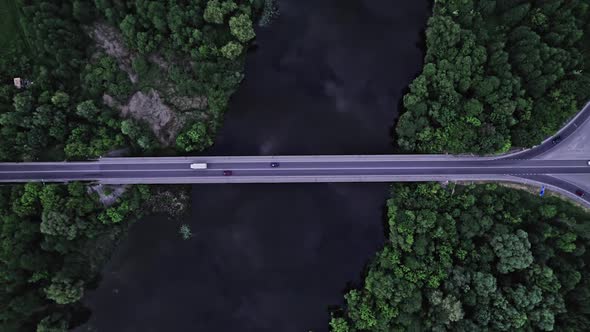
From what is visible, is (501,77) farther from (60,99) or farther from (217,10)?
(60,99)

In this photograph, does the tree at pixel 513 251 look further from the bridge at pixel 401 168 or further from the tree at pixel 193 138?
the tree at pixel 193 138

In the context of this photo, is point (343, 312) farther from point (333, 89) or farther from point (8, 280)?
point (8, 280)

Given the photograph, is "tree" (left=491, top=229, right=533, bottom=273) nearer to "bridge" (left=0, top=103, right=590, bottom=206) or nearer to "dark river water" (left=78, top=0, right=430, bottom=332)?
"bridge" (left=0, top=103, right=590, bottom=206)

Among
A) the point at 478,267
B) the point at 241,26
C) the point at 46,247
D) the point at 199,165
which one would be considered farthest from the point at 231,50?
the point at 478,267

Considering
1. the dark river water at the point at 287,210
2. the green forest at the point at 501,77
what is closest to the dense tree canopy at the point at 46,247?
the dark river water at the point at 287,210

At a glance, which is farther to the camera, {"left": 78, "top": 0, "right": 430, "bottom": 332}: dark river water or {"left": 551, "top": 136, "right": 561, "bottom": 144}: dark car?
{"left": 78, "top": 0, "right": 430, "bottom": 332}: dark river water

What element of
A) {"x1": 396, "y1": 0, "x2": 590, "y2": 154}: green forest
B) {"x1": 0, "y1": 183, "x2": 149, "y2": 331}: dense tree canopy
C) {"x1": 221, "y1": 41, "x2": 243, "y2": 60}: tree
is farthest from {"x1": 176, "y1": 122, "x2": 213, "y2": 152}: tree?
{"x1": 396, "y1": 0, "x2": 590, "y2": 154}: green forest

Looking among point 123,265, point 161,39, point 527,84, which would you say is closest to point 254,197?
point 123,265
